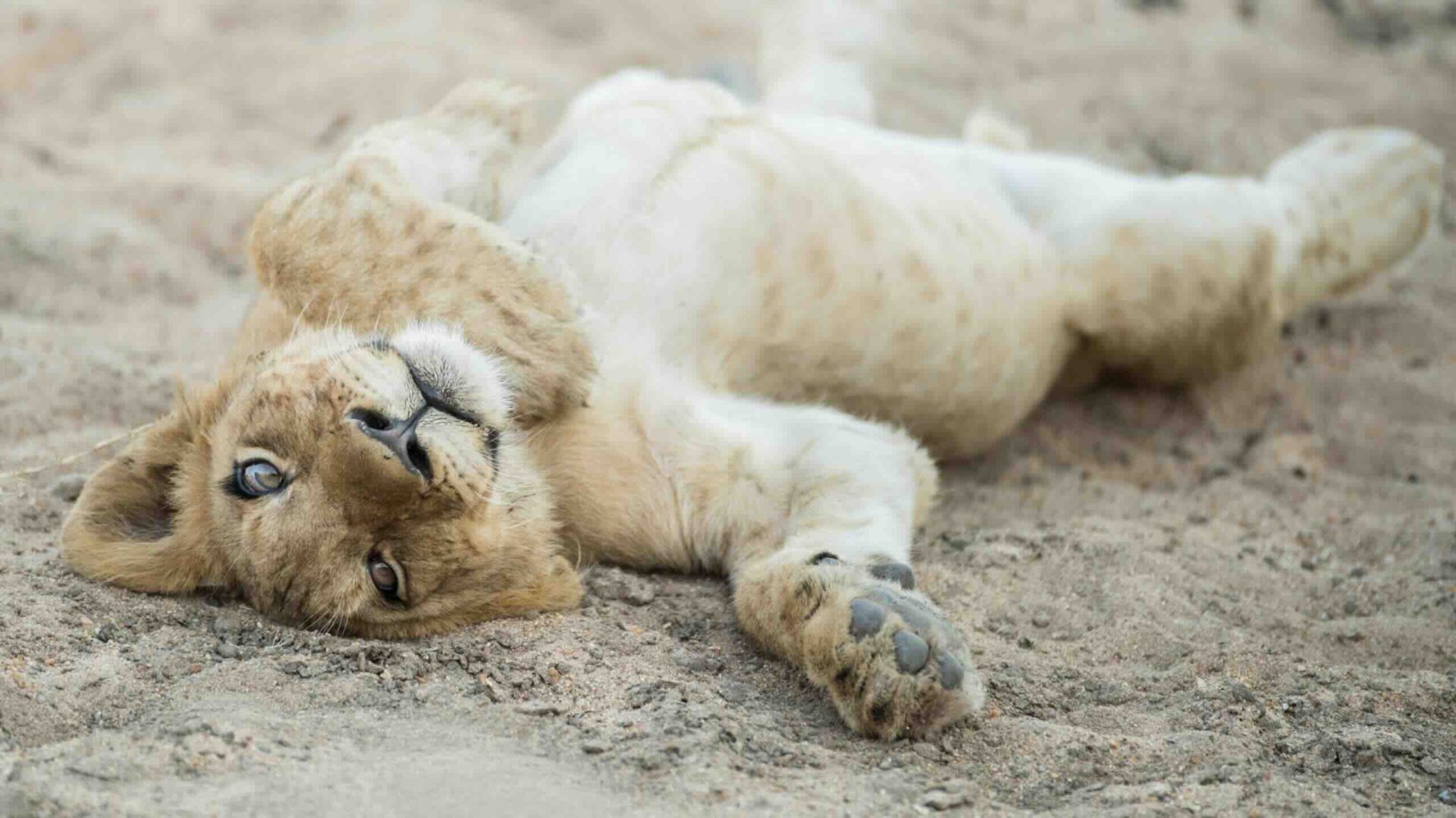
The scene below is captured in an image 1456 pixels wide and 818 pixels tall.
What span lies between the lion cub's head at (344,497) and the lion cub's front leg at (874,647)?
549mm

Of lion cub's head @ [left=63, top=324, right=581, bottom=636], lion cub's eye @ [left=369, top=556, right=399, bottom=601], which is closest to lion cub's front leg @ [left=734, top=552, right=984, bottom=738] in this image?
lion cub's head @ [left=63, top=324, right=581, bottom=636]

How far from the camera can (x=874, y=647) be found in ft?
8.99

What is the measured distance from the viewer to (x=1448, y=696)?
9.58 ft

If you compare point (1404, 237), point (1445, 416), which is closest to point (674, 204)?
point (1445, 416)

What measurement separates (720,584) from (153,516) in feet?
4.27

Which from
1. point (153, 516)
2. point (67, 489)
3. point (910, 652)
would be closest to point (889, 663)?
point (910, 652)

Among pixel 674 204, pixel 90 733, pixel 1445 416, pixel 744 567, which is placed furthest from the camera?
pixel 1445 416

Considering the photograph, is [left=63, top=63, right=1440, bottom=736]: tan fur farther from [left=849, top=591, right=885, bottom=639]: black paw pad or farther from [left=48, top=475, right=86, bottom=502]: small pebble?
[left=48, top=475, right=86, bottom=502]: small pebble

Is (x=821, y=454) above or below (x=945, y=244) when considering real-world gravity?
below

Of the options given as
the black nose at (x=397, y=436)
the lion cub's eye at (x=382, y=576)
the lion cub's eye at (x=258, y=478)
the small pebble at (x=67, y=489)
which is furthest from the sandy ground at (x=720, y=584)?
the black nose at (x=397, y=436)

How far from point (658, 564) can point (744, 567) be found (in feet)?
0.88

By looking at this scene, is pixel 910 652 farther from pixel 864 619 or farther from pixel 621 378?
pixel 621 378

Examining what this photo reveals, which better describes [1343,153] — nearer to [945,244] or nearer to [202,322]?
[945,244]

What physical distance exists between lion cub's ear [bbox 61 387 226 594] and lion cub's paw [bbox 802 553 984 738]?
135 centimetres
